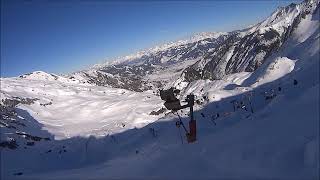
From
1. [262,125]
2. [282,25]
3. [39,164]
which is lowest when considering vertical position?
[39,164]

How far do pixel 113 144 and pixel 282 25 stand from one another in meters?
170

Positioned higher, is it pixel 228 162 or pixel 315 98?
pixel 315 98

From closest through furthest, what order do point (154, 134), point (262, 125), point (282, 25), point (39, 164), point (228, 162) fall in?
point (228, 162), point (262, 125), point (154, 134), point (39, 164), point (282, 25)

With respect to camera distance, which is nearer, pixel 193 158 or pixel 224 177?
pixel 224 177

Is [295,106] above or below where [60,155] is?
above

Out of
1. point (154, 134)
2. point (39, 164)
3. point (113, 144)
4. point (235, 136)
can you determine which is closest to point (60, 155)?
point (39, 164)

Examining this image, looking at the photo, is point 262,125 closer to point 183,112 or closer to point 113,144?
point 183,112

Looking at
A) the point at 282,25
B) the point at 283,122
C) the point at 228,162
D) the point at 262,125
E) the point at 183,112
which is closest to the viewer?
the point at 228,162

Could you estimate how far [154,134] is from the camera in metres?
33.7

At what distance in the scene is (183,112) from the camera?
38.6m

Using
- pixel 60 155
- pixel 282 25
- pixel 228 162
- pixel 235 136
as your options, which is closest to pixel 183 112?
pixel 60 155

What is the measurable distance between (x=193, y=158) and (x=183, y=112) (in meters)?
25.4

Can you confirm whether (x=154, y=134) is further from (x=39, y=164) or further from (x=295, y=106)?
(x=295, y=106)

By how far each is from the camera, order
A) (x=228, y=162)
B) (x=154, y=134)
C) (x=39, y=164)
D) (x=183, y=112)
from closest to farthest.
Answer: (x=228, y=162) → (x=154, y=134) → (x=183, y=112) → (x=39, y=164)
